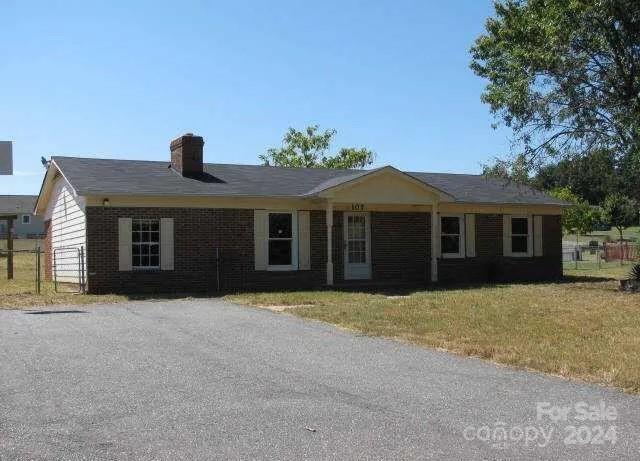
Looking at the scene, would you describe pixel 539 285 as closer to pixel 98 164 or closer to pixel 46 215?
pixel 98 164

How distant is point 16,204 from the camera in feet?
250

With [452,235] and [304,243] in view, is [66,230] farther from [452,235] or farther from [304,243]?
[452,235]

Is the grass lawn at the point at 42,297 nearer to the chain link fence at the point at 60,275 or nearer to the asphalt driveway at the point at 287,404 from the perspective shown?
the chain link fence at the point at 60,275

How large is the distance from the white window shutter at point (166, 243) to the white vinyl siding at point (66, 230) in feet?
6.34

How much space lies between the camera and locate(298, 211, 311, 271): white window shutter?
20031 mm

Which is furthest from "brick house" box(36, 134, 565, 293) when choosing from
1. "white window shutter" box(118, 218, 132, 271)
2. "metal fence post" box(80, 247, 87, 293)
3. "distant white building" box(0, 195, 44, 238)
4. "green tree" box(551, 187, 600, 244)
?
"distant white building" box(0, 195, 44, 238)

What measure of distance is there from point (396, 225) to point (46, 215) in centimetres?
1251

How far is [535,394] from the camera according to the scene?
21.8ft

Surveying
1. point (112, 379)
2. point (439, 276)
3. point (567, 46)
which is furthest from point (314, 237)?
point (112, 379)

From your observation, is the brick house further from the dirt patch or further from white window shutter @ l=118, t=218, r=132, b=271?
the dirt patch

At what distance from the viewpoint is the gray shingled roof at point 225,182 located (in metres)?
18.3

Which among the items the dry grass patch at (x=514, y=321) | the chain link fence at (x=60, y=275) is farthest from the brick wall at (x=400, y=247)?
the chain link fence at (x=60, y=275)

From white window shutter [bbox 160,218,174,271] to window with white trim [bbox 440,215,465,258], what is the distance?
868 cm

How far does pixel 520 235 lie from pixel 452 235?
8.80ft
